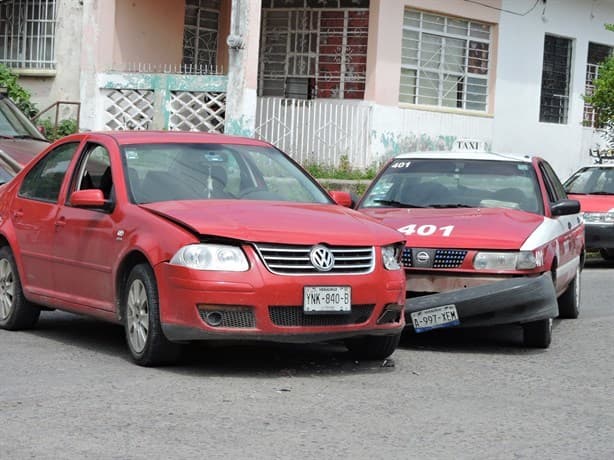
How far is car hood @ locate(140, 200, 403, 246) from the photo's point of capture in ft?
26.8

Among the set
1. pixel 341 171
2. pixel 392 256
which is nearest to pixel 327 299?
pixel 392 256

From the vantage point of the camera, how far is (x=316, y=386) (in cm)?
805

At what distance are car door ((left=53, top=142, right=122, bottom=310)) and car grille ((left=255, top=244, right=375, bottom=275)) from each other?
3.92ft

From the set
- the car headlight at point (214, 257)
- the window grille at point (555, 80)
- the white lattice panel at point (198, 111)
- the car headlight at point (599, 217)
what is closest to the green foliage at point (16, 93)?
the white lattice panel at point (198, 111)

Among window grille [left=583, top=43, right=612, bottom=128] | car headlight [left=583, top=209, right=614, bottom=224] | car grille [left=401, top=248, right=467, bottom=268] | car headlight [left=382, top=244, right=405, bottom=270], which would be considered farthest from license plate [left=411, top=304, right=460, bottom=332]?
window grille [left=583, top=43, right=612, bottom=128]

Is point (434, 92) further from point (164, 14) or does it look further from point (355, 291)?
point (355, 291)

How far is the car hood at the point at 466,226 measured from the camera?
9977mm

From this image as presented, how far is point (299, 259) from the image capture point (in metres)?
8.21

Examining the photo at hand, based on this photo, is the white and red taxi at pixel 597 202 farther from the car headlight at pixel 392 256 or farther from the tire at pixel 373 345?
the car headlight at pixel 392 256

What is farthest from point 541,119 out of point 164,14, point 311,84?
point 164,14

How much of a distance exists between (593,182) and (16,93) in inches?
421

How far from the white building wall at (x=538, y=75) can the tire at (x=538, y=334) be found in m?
18.1

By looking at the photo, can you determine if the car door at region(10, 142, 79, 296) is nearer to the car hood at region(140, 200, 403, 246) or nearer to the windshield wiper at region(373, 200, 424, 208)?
the car hood at region(140, 200, 403, 246)

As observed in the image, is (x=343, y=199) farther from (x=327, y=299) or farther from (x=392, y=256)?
(x=327, y=299)
